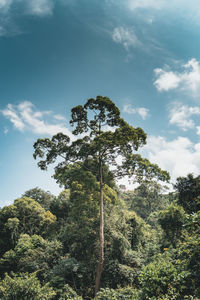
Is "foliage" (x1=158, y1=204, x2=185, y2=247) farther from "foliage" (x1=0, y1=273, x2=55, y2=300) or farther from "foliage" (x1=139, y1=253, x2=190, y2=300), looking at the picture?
"foliage" (x1=0, y1=273, x2=55, y2=300)

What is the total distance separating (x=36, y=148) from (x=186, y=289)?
864 centimetres

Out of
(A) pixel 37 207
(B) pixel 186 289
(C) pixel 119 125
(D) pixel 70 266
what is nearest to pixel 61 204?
(A) pixel 37 207

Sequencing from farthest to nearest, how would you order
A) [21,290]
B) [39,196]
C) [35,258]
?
[39,196] < [35,258] < [21,290]

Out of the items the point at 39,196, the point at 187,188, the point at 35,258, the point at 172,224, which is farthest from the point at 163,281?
the point at 39,196

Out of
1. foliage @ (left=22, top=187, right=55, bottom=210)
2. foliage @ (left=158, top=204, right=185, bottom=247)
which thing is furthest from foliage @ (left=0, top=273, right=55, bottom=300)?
foliage @ (left=22, top=187, right=55, bottom=210)

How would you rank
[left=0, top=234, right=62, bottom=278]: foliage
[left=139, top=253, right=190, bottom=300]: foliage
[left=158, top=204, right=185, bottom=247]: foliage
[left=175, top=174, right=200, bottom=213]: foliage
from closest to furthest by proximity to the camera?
1. [left=139, top=253, right=190, bottom=300]: foliage
2. [left=0, top=234, right=62, bottom=278]: foliage
3. [left=158, top=204, right=185, bottom=247]: foliage
4. [left=175, top=174, right=200, bottom=213]: foliage

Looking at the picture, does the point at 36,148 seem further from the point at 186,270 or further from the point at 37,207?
the point at 37,207

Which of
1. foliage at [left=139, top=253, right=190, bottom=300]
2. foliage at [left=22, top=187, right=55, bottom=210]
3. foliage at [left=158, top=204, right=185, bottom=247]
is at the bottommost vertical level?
foliage at [left=139, top=253, right=190, bottom=300]

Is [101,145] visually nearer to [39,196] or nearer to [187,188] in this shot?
[187,188]

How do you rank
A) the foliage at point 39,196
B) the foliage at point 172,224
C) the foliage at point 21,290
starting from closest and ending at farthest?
the foliage at point 21,290 < the foliage at point 172,224 < the foliage at point 39,196

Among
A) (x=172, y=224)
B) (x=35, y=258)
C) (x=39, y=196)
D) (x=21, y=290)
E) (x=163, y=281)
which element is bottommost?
(x=35, y=258)

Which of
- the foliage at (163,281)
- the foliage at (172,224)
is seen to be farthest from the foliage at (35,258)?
the foliage at (172,224)

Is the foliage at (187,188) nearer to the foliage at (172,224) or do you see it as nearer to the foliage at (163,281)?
the foliage at (172,224)

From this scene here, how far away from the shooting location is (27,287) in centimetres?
586
